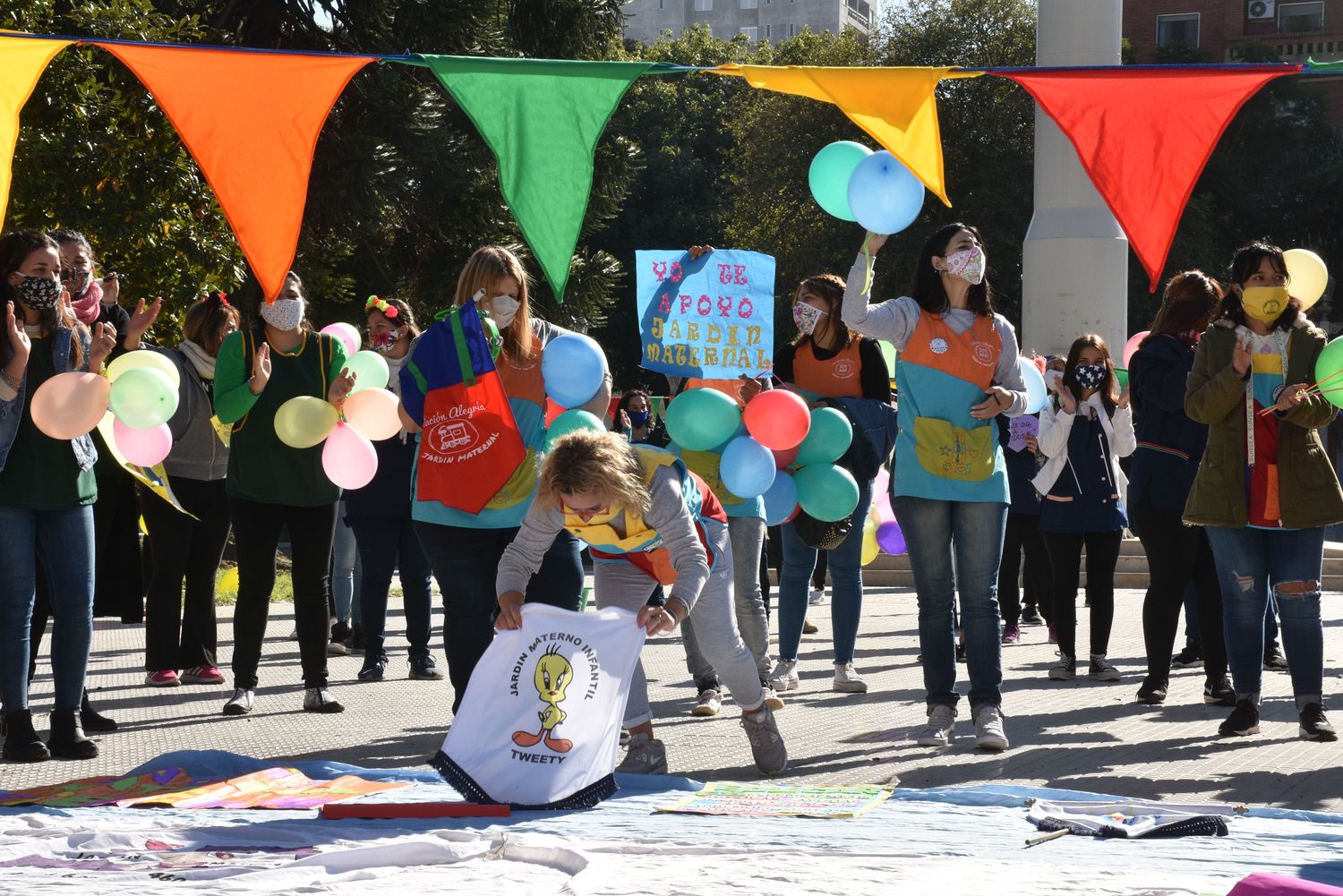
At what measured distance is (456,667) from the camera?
18.2 ft

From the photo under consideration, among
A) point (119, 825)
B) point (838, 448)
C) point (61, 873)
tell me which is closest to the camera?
point (61, 873)

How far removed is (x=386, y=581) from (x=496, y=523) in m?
2.59

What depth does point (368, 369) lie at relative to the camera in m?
7.47

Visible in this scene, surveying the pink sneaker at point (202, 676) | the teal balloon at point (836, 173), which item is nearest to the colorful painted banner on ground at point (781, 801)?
the teal balloon at point (836, 173)

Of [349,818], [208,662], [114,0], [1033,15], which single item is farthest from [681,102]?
[349,818]

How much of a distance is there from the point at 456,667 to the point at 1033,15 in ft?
117

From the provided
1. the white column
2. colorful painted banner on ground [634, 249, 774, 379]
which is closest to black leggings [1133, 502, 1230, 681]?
colorful painted banner on ground [634, 249, 774, 379]

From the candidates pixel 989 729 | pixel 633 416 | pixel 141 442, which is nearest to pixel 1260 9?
pixel 633 416

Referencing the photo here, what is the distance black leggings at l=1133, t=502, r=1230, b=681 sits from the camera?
23.1ft

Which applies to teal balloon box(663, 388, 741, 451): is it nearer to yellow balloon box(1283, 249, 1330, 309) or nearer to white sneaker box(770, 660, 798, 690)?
white sneaker box(770, 660, 798, 690)

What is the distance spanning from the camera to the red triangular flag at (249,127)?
19.1ft

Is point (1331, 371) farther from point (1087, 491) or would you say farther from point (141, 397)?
point (141, 397)

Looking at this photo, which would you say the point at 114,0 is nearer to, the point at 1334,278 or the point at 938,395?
the point at 938,395

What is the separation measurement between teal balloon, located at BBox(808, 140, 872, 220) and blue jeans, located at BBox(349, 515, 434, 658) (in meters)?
2.72
